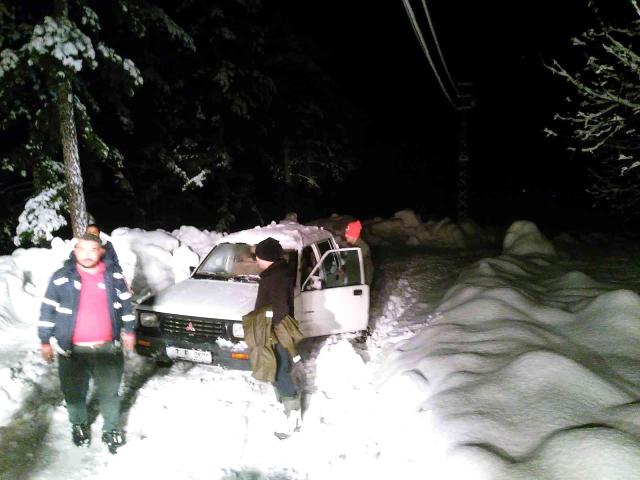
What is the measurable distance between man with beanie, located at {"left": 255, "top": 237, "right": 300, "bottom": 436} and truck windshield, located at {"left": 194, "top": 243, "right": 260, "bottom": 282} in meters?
1.78

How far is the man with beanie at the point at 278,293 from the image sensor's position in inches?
164

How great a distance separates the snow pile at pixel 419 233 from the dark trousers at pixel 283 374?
1349 cm

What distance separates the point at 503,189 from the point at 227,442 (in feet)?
122

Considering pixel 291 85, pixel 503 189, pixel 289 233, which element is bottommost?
pixel 503 189

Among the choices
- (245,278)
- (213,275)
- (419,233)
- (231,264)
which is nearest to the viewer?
→ (245,278)

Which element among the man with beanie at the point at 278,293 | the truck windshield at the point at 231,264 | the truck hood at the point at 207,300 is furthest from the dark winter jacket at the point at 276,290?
the truck windshield at the point at 231,264

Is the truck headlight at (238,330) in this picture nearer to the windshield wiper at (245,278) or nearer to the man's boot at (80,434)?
the windshield wiper at (245,278)

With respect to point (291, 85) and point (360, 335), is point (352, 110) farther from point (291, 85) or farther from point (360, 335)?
point (360, 335)

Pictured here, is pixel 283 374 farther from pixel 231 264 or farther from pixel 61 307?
pixel 231 264

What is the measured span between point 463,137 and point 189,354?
17811 millimetres

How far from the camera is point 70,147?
875cm

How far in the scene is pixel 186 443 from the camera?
4.17 metres

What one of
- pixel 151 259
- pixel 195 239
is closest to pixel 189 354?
pixel 151 259

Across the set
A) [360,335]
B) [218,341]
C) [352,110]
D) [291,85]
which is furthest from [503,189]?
[218,341]
